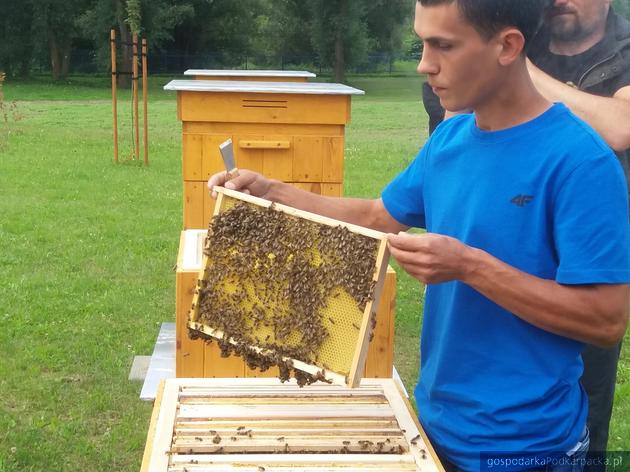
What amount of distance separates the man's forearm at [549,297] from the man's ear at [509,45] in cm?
43

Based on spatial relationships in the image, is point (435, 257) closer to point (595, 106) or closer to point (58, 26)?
point (595, 106)

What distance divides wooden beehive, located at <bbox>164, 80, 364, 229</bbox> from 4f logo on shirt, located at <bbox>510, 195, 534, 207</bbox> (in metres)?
3.34

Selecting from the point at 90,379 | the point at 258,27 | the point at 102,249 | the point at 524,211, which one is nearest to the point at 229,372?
the point at 90,379

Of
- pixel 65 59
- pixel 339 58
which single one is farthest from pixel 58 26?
pixel 339 58

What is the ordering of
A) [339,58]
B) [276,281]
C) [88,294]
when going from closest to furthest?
1. [276,281]
2. [88,294]
3. [339,58]

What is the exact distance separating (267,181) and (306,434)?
2.67ft

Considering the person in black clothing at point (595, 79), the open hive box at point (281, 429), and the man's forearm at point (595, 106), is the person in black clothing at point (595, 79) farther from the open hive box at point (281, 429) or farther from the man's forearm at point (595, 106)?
the open hive box at point (281, 429)

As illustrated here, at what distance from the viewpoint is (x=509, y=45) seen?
1.85m

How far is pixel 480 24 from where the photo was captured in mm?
1823

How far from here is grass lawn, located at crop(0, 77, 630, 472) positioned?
4605 millimetres

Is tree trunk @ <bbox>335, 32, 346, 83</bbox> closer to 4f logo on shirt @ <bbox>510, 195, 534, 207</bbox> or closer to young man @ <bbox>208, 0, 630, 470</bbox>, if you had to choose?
young man @ <bbox>208, 0, 630, 470</bbox>

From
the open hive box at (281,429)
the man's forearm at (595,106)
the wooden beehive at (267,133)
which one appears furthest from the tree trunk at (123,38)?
the open hive box at (281,429)

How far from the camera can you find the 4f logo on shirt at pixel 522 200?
1.85 metres

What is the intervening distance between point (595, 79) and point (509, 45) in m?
1.24
